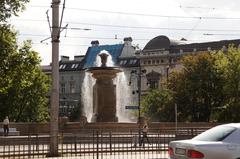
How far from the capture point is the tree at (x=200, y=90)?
74.1 meters

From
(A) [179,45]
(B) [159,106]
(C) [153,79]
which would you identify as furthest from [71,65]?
(B) [159,106]

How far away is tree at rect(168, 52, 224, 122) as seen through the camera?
74.1 metres

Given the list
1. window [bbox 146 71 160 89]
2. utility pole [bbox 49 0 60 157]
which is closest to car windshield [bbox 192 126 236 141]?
utility pole [bbox 49 0 60 157]

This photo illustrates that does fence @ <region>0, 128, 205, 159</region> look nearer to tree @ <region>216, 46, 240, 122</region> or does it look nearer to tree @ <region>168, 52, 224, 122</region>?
tree @ <region>216, 46, 240, 122</region>

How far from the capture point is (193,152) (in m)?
14.1

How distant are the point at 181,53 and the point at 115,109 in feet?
226

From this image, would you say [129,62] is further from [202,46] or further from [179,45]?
[202,46]

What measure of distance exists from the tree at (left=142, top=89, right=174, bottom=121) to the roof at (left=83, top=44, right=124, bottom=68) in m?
49.9

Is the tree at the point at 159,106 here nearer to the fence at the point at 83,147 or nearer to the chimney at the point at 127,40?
the fence at the point at 83,147

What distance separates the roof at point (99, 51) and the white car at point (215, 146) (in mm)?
121379

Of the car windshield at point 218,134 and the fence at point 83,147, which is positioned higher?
the car windshield at point 218,134

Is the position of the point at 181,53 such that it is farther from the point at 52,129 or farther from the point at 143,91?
the point at 52,129

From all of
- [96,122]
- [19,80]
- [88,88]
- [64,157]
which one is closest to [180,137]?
[64,157]

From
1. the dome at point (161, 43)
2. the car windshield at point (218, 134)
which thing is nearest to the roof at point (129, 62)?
the dome at point (161, 43)
